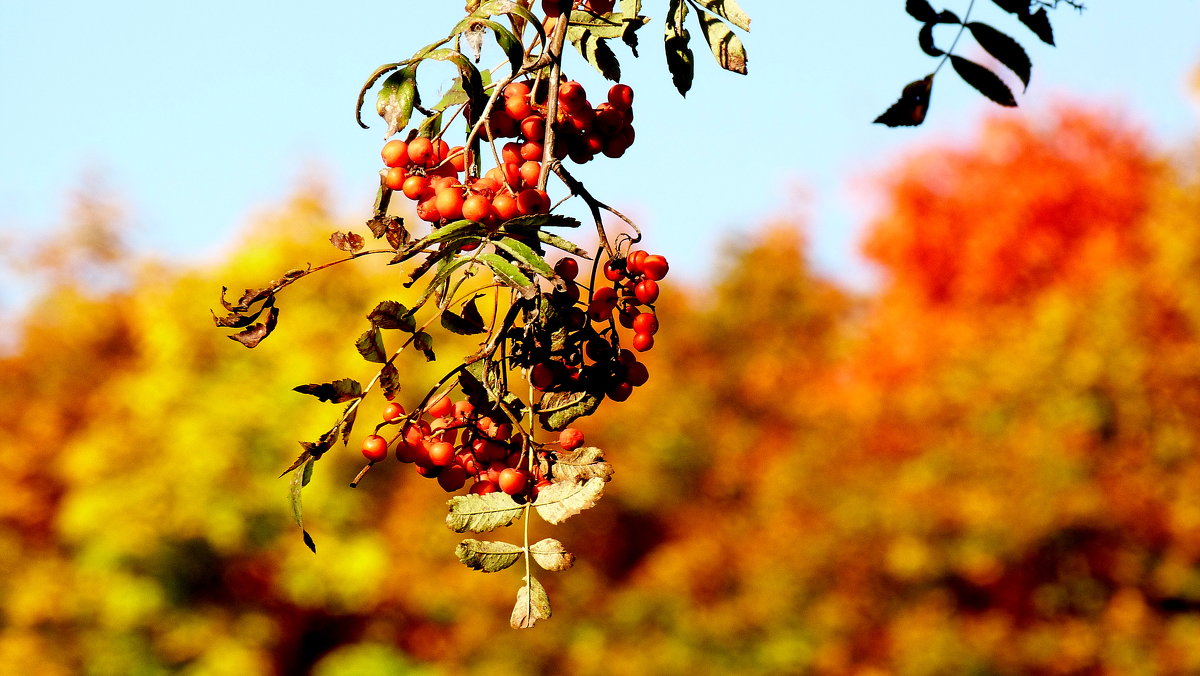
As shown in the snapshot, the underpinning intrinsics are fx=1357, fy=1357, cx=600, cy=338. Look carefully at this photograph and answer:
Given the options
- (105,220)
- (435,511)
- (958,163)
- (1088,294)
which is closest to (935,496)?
(1088,294)

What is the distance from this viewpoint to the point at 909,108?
144 cm

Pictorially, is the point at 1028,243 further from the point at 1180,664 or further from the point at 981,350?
the point at 1180,664

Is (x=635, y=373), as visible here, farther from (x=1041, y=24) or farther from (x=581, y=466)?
(x=1041, y=24)

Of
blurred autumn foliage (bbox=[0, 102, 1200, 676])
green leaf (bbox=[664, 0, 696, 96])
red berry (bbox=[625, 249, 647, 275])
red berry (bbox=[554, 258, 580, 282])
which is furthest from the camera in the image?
blurred autumn foliage (bbox=[0, 102, 1200, 676])

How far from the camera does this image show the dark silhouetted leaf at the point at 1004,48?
1429 millimetres

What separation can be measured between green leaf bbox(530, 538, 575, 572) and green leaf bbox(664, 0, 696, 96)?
539mm

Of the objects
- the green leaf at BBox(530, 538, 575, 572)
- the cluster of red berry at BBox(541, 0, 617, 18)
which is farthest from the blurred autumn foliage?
the green leaf at BBox(530, 538, 575, 572)

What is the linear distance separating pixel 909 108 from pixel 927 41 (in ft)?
0.24

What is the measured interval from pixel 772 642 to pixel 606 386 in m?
13.6

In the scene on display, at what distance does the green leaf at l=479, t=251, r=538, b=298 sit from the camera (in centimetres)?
121

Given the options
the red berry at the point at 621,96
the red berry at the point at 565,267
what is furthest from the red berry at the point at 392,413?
the red berry at the point at 621,96

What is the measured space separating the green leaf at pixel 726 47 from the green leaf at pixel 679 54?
0.03m

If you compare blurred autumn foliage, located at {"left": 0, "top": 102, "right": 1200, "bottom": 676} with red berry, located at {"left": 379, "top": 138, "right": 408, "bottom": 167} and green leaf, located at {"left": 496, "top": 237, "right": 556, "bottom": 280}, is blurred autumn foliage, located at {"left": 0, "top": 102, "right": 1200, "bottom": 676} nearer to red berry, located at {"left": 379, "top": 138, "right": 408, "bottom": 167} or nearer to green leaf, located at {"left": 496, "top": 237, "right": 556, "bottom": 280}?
red berry, located at {"left": 379, "top": 138, "right": 408, "bottom": 167}

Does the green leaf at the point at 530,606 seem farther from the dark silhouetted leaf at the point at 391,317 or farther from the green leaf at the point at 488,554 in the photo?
the dark silhouetted leaf at the point at 391,317
